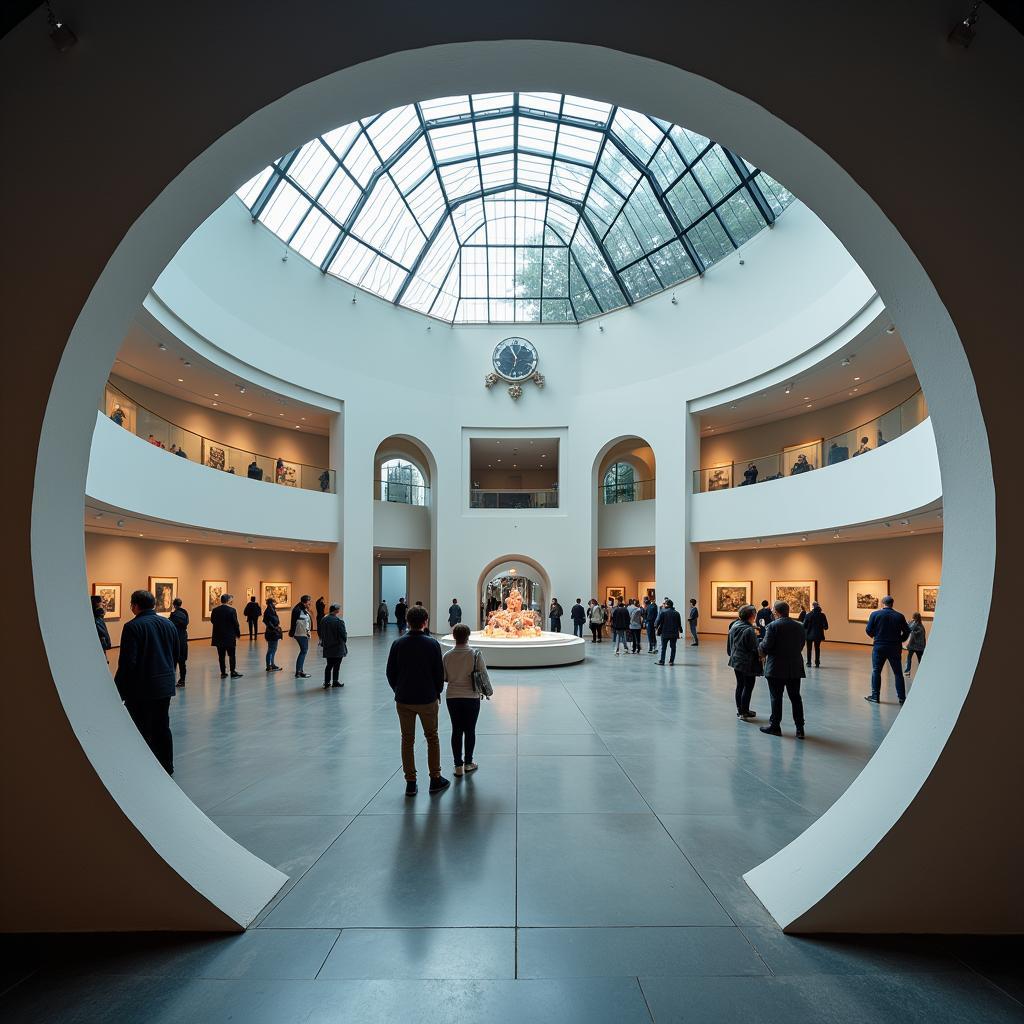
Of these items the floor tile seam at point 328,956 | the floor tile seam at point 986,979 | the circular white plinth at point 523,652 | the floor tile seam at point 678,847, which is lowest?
the circular white plinth at point 523,652

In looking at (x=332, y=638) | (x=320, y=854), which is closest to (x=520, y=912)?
(x=320, y=854)

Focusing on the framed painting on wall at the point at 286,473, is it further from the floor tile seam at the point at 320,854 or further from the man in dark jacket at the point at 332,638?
the floor tile seam at the point at 320,854

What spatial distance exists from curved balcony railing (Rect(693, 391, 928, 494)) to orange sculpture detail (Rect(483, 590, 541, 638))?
983 centimetres

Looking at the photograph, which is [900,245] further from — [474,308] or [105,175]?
[474,308]

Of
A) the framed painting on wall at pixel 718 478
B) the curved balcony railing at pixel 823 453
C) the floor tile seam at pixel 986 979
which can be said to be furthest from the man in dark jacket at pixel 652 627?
the floor tile seam at pixel 986 979

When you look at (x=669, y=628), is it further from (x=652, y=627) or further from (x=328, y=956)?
(x=328, y=956)

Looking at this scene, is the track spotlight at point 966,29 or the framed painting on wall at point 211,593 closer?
the track spotlight at point 966,29

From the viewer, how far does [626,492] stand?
1081 inches

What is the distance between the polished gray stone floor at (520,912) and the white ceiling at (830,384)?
41.0 ft

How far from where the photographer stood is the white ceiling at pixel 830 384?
666 inches

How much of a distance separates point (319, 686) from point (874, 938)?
428 inches

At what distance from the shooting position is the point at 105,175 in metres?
2.97

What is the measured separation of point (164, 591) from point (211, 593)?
2.32m

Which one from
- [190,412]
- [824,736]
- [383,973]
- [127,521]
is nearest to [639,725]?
[824,736]
